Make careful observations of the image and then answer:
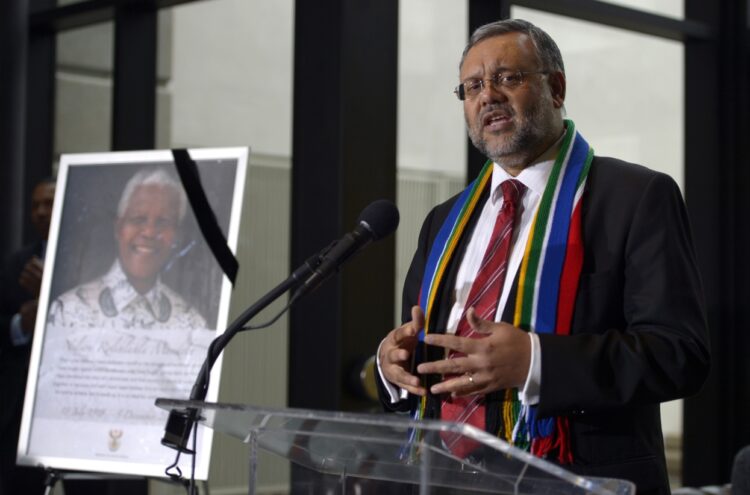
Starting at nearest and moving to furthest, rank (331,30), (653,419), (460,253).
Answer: (653,419), (460,253), (331,30)

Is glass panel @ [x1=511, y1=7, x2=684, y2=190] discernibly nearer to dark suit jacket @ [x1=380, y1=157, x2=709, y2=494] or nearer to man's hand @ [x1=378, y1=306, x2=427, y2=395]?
dark suit jacket @ [x1=380, y1=157, x2=709, y2=494]

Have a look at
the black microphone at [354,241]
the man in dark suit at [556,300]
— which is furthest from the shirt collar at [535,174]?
the black microphone at [354,241]

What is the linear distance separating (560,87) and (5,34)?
350 centimetres

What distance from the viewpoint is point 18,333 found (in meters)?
4.23

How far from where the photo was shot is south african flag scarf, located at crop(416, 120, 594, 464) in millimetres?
1799

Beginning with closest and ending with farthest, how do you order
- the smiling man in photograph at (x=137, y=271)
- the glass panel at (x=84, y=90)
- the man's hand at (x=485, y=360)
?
the man's hand at (x=485, y=360) → the smiling man in photograph at (x=137, y=271) → the glass panel at (x=84, y=90)

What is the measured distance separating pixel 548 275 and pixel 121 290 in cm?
165

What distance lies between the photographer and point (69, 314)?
322 centimetres

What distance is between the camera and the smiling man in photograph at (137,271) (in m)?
3.14

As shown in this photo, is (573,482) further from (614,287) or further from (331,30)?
(331,30)

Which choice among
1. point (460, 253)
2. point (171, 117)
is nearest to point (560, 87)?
point (460, 253)

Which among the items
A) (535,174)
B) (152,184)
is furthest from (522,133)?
(152,184)

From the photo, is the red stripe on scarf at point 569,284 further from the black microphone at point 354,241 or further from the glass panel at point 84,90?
the glass panel at point 84,90

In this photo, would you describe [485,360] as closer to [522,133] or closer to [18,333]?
[522,133]
